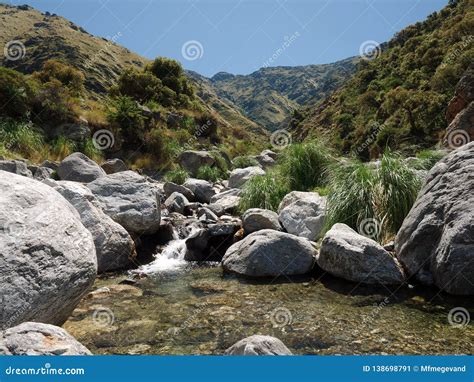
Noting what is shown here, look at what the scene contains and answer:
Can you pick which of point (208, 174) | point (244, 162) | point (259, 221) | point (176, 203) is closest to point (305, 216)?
point (259, 221)

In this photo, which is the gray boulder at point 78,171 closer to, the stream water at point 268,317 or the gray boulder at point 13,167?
the gray boulder at point 13,167

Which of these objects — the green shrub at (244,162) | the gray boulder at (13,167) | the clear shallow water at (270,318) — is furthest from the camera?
the green shrub at (244,162)

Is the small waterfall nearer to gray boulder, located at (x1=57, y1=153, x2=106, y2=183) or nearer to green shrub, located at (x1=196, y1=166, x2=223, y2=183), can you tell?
gray boulder, located at (x1=57, y1=153, x2=106, y2=183)

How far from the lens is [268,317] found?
5199mm

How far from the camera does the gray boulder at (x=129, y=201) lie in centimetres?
853

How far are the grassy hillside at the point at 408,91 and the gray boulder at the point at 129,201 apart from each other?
19.5 ft

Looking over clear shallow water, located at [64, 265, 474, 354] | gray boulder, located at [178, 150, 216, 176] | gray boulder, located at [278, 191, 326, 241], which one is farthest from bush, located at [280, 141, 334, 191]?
gray boulder, located at [178, 150, 216, 176]

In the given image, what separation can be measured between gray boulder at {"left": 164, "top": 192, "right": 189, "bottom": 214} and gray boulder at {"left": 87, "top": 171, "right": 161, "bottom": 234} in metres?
2.62

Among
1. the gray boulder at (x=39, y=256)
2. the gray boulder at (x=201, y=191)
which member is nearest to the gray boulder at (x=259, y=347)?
the gray boulder at (x=39, y=256)

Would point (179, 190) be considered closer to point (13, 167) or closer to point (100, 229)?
point (13, 167)

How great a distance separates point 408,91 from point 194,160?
75.8ft

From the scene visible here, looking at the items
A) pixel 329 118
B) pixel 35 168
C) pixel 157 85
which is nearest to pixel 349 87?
pixel 329 118

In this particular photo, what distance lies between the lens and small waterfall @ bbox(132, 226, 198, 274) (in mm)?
7871

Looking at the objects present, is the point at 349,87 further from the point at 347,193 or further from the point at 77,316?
the point at 77,316
